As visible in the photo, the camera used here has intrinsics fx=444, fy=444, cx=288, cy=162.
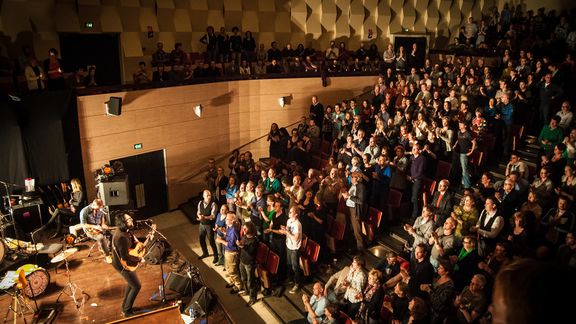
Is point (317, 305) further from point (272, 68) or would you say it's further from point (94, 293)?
point (272, 68)

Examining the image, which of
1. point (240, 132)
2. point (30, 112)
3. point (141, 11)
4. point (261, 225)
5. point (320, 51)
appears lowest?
point (261, 225)

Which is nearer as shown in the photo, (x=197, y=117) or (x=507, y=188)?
(x=507, y=188)

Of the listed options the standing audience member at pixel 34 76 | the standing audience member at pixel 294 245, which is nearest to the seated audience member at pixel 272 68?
the standing audience member at pixel 34 76

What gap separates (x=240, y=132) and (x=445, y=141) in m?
6.24

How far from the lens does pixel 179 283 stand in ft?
22.2

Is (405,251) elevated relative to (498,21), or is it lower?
lower

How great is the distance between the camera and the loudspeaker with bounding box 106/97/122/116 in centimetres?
953

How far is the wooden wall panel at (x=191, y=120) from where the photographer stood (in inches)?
390

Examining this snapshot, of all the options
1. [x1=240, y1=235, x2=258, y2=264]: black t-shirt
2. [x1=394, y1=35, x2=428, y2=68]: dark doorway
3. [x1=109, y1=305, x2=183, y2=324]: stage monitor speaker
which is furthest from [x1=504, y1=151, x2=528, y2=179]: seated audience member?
[x1=394, y1=35, x2=428, y2=68]: dark doorway

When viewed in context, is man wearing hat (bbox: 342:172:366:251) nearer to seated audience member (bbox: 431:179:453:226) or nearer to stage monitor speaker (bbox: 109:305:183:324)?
seated audience member (bbox: 431:179:453:226)

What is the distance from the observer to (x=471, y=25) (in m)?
15.1

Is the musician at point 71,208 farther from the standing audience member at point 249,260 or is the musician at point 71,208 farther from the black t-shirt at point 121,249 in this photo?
the standing audience member at point 249,260

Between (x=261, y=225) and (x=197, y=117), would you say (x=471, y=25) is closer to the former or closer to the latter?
(x=197, y=117)

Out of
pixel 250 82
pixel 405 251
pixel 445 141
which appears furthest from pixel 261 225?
pixel 250 82
